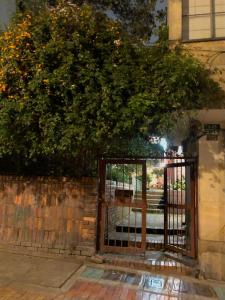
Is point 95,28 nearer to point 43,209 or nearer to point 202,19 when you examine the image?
point 202,19

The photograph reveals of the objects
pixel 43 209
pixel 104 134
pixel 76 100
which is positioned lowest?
pixel 43 209

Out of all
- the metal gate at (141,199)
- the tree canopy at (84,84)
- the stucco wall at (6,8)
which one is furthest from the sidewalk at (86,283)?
the stucco wall at (6,8)

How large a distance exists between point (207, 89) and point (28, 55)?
141 inches

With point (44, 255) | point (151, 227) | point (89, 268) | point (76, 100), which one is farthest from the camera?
point (151, 227)

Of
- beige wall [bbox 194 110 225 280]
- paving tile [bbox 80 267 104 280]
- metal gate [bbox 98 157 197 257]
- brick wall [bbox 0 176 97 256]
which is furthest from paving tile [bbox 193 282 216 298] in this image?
brick wall [bbox 0 176 97 256]

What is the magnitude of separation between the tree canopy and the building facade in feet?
1.30

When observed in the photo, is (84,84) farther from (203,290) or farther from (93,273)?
(203,290)

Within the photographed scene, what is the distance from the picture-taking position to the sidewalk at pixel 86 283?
5441mm

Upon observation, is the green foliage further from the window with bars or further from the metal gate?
the metal gate

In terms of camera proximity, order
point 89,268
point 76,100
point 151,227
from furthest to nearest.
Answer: point 151,227, point 89,268, point 76,100

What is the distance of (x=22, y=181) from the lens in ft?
25.4

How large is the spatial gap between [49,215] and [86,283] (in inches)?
79.9

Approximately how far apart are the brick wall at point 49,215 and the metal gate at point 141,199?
34cm

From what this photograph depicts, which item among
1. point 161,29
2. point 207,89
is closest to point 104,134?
point 207,89
